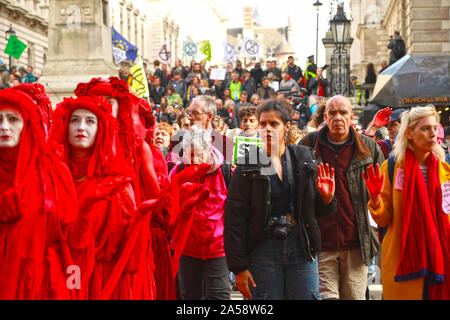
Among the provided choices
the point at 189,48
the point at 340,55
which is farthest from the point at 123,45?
the point at 189,48

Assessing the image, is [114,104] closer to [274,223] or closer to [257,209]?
[257,209]

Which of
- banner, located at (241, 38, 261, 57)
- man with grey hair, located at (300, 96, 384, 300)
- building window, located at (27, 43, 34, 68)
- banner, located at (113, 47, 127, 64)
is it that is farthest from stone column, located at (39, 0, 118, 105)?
building window, located at (27, 43, 34, 68)

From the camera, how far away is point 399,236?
16.4 feet

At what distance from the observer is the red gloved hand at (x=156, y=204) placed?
4.62 m

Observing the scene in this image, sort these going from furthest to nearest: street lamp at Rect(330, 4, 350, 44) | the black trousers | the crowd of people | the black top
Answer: street lamp at Rect(330, 4, 350, 44) < the black trousers < the black top < the crowd of people

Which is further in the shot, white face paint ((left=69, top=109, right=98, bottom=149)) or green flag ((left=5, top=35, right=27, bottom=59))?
green flag ((left=5, top=35, right=27, bottom=59))

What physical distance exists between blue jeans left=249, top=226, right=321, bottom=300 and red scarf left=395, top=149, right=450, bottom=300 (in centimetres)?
70

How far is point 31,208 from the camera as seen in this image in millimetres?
4301

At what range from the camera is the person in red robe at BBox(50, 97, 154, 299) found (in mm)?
4602

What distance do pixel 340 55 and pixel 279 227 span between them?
48.2ft

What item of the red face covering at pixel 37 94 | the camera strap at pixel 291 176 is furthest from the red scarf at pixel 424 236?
the red face covering at pixel 37 94

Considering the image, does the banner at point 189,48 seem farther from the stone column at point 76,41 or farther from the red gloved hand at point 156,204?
the red gloved hand at point 156,204

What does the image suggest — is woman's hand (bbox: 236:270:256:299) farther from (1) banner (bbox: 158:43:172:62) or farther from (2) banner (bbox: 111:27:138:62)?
(1) banner (bbox: 158:43:172:62)

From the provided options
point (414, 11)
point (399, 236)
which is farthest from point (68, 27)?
point (414, 11)
